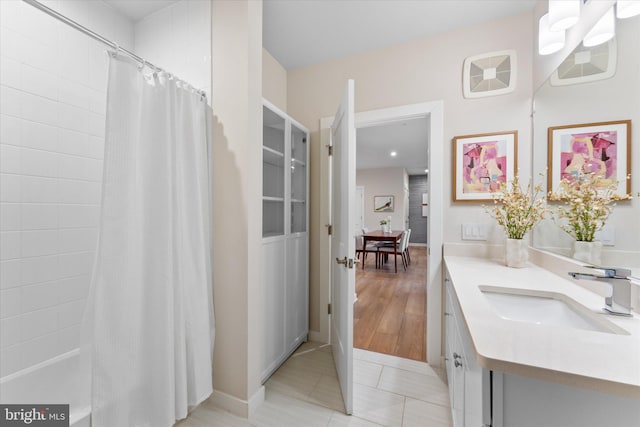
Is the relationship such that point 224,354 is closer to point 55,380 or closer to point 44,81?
point 55,380

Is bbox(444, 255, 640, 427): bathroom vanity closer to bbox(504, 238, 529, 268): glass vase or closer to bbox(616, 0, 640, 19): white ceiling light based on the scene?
bbox(504, 238, 529, 268): glass vase

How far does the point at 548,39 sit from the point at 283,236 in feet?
7.00

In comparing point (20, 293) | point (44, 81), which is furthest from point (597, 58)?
point (20, 293)

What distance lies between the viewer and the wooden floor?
91.0 inches

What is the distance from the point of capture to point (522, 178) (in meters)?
1.78

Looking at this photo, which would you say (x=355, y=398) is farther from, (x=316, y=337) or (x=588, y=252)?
(x=588, y=252)

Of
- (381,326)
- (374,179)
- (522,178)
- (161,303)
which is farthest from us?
(374,179)

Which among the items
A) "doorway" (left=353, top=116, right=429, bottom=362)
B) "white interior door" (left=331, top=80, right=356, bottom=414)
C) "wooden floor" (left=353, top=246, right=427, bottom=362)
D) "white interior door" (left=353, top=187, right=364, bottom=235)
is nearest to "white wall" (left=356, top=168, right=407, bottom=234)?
"doorway" (left=353, top=116, right=429, bottom=362)

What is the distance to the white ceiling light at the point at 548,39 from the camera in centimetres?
144

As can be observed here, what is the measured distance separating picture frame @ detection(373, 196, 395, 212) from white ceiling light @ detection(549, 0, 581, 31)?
6852 mm

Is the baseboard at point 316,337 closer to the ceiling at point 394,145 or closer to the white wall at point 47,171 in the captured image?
the white wall at point 47,171

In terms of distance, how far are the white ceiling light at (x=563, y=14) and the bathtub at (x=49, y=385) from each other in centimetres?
299

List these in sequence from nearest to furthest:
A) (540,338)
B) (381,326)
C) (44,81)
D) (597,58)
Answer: (540,338) < (597,58) < (44,81) < (381,326)

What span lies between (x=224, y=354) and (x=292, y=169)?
4.83 ft
